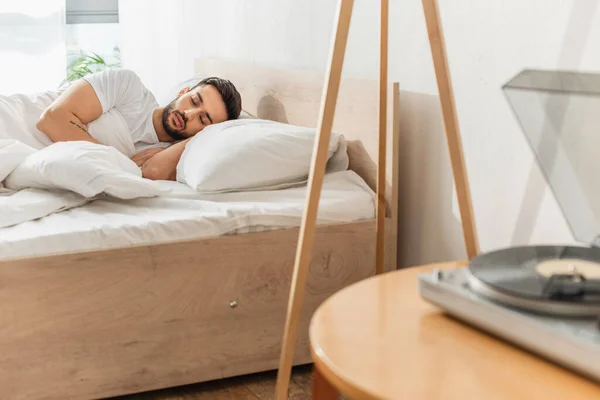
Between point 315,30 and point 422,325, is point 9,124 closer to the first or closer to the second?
point 315,30

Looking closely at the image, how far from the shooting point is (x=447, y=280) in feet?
3.60

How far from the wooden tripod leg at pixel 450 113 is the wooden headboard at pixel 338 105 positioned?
0.51 meters

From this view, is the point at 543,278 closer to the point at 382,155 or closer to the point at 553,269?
the point at 553,269

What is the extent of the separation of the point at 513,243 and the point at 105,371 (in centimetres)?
93

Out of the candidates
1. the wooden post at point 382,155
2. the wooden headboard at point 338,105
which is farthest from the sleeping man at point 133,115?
the wooden post at point 382,155

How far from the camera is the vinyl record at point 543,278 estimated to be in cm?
97

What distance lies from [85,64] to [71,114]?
1.83 meters

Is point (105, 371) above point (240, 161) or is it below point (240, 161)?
below

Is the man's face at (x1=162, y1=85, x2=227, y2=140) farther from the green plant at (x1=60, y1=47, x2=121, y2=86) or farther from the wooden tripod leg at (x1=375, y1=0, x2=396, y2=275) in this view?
the green plant at (x1=60, y1=47, x2=121, y2=86)

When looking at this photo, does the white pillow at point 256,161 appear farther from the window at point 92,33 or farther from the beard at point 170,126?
the window at point 92,33

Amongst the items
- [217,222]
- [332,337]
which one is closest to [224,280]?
[217,222]

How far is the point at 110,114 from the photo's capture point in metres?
2.66

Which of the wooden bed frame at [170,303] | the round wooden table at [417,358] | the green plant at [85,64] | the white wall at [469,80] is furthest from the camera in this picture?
the green plant at [85,64]

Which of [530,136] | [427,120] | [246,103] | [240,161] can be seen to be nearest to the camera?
[530,136]
